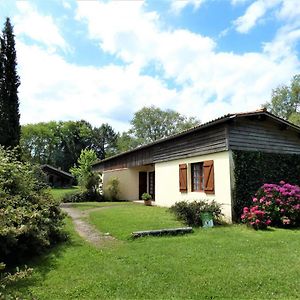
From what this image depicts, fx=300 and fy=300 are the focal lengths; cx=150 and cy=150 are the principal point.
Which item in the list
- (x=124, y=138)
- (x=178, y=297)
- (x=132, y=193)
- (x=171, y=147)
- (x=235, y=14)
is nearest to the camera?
(x=178, y=297)

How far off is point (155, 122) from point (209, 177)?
128ft

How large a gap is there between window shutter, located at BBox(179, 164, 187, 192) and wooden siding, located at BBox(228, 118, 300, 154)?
329cm

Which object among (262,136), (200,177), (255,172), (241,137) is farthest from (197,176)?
(262,136)

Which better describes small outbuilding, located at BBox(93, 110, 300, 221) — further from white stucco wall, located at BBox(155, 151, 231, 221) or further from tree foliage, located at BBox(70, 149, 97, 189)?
tree foliage, located at BBox(70, 149, 97, 189)

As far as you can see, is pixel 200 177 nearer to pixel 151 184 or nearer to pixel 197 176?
pixel 197 176

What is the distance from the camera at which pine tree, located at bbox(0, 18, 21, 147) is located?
18.4m

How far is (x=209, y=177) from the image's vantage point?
1212 cm

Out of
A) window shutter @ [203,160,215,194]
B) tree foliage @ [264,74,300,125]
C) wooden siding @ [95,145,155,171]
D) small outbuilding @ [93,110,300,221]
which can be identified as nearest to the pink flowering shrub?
small outbuilding @ [93,110,300,221]

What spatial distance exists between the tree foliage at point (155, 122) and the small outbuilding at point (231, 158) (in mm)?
34701

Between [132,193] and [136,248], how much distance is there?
16458 mm

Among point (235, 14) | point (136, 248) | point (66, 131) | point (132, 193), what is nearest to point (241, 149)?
point (235, 14)

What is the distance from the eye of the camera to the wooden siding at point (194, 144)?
1178cm

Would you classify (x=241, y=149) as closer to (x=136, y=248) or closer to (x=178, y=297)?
(x=136, y=248)

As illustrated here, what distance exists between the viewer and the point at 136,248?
7.22 m
